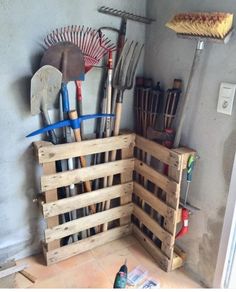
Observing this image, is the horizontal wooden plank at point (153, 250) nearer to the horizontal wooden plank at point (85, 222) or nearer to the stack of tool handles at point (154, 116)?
the stack of tool handles at point (154, 116)

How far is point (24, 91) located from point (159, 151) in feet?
2.52

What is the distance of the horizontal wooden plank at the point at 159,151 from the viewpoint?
1332mm

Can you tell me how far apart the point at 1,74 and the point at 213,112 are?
3.35 feet

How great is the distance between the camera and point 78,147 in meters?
1.43

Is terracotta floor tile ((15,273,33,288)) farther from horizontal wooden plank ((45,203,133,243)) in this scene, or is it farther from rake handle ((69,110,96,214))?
rake handle ((69,110,96,214))

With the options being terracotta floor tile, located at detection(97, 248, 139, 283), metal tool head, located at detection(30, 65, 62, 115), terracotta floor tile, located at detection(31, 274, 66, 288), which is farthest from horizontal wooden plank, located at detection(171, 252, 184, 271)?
metal tool head, located at detection(30, 65, 62, 115)

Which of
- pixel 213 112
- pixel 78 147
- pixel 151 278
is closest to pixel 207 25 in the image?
pixel 213 112

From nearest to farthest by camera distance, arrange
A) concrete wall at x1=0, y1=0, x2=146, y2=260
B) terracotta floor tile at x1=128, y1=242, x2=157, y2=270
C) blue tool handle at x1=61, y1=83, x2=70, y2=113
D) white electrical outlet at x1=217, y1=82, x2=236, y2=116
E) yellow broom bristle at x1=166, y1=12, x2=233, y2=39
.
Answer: yellow broom bristle at x1=166, y1=12, x2=233, y2=39
white electrical outlet at x1=217, y1=82, x2=236, y2=116
concrete wall at x1=0, y1=0, x2=146, y2=260
blue tool handle at x1=61, y1=83, x2=70, y2=113
terracotta floor tile at x1=128, y1=242, x2=157, y2=270

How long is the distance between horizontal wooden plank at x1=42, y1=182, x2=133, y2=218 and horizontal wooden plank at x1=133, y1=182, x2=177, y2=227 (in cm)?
6

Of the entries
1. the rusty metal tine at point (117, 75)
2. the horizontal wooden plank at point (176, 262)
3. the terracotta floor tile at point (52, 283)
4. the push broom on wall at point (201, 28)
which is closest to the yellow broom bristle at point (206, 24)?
the push broom on wall at point (201, 28)

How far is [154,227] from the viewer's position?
1578 mm

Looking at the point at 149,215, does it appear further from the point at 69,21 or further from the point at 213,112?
the point at 69,21

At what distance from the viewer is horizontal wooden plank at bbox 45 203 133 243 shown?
1500 millimetres

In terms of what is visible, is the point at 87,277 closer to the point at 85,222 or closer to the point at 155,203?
the point at 85,222
